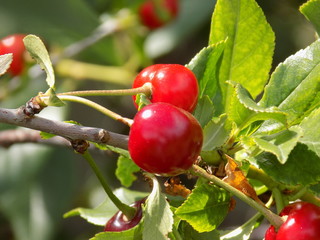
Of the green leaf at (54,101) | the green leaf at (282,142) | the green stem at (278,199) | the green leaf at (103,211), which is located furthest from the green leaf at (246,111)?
the green leaf at (103,211)

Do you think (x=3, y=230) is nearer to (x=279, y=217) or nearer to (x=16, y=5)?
(x=16, y=5)

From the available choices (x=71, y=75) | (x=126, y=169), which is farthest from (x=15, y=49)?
(x=71, y=75)

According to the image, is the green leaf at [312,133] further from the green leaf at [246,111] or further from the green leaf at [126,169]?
the green leaf at [126,169]

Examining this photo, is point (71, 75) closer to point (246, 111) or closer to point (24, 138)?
point (24, 138)

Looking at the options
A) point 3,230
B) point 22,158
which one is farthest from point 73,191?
point 3,230

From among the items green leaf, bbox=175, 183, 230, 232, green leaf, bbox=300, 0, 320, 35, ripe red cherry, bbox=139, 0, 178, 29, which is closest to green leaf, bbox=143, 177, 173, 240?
green leaf, bbox=175, 183, 230, 232

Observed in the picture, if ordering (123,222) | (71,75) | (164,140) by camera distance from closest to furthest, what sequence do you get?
(164,140)
(123,222)
(71,75)

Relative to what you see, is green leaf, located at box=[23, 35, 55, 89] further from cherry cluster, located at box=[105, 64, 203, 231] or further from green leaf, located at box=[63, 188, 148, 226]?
green leaf, located at box=[63, 188, 148, 226]
